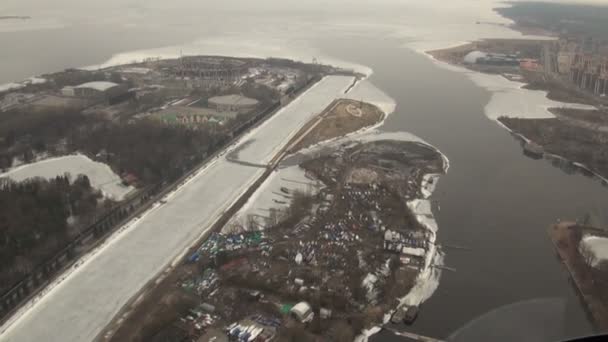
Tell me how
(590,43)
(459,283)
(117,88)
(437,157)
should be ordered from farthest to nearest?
(590,43)
(117,88)
(437,157)
(459,283)

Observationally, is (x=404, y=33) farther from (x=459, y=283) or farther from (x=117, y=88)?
(x=459, y=283)

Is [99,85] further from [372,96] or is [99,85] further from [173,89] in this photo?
[372,96]

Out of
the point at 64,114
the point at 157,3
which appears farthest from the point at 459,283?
the point at 157,3

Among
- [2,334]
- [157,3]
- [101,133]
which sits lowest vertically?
[2,334]

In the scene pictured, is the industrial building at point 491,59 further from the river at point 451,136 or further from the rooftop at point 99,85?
the rooftop at point 99,85

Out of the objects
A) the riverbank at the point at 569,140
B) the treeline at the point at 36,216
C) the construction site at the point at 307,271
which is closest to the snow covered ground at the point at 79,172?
the treeline at the point at 36,216

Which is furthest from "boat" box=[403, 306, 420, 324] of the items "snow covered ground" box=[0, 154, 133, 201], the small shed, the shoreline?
the shoreline

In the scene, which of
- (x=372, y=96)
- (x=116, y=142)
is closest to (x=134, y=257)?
(x=116, y=142)

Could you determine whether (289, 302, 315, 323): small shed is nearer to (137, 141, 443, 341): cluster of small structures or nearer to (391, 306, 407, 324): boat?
(137, 141, 443, 341): cluster of small structures
